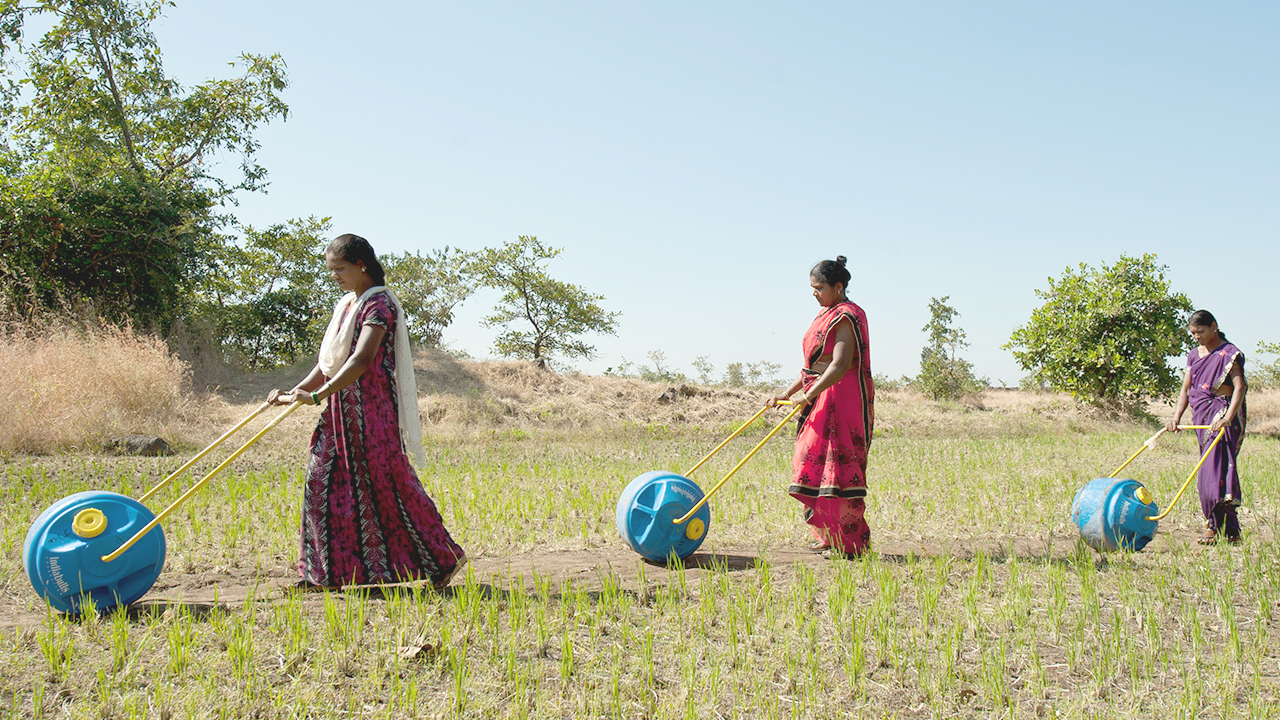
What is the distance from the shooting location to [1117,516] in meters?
5.04

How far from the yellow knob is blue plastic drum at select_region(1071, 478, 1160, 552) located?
555 centimetres

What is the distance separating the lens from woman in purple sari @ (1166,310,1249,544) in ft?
19.3

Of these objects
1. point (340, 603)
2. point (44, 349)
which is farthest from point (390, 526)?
point (44, 349)

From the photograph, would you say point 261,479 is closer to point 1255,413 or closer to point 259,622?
point 259,622

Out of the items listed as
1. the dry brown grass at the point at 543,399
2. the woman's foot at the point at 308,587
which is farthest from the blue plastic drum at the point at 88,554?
the dry brown grass at the point at 543,399

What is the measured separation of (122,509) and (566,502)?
3.85 metres

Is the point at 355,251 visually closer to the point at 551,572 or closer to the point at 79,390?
the point at 551,572

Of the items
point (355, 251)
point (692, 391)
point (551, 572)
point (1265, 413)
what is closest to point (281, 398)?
point (355, 251)

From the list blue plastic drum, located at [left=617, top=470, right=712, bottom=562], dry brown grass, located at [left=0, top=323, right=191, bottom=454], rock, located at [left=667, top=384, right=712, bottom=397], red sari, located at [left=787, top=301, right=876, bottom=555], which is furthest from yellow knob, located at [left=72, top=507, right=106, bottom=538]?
rock, located at [left=667, top=384, right=712, bottom=397]

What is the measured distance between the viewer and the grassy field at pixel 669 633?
274 cm

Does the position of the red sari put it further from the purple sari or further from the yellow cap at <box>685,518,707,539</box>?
the purple sari

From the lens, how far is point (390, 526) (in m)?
4.06

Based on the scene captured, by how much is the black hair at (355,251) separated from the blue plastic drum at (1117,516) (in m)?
4.63

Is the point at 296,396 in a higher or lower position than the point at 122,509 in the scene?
higher
